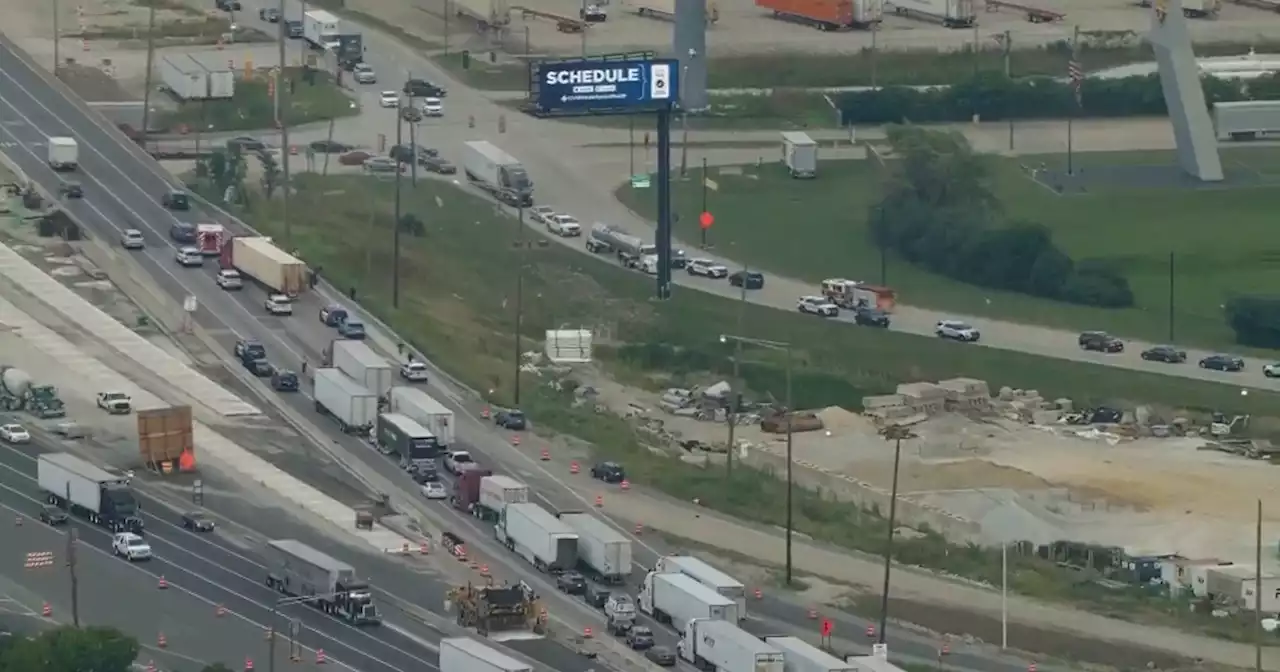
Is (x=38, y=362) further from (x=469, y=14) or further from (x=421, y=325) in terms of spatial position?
(x=469, y=14)

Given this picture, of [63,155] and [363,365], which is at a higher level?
[63,155]

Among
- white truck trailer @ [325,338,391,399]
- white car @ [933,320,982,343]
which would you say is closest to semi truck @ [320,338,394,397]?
white truck trailer @ [325,338,391,399]

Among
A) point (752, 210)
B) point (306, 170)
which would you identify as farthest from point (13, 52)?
point (752, 210)

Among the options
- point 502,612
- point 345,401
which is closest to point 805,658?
point 502,612

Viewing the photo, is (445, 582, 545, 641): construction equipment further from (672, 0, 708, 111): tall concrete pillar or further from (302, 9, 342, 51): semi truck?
(302, 9, 342, 51): semi truck

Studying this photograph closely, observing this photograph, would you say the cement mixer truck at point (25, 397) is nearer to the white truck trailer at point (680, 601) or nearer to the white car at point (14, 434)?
the white car at point (14, 434)

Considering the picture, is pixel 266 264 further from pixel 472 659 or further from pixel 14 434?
pixel 472 659

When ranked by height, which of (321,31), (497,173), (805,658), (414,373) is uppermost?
(321,31)
